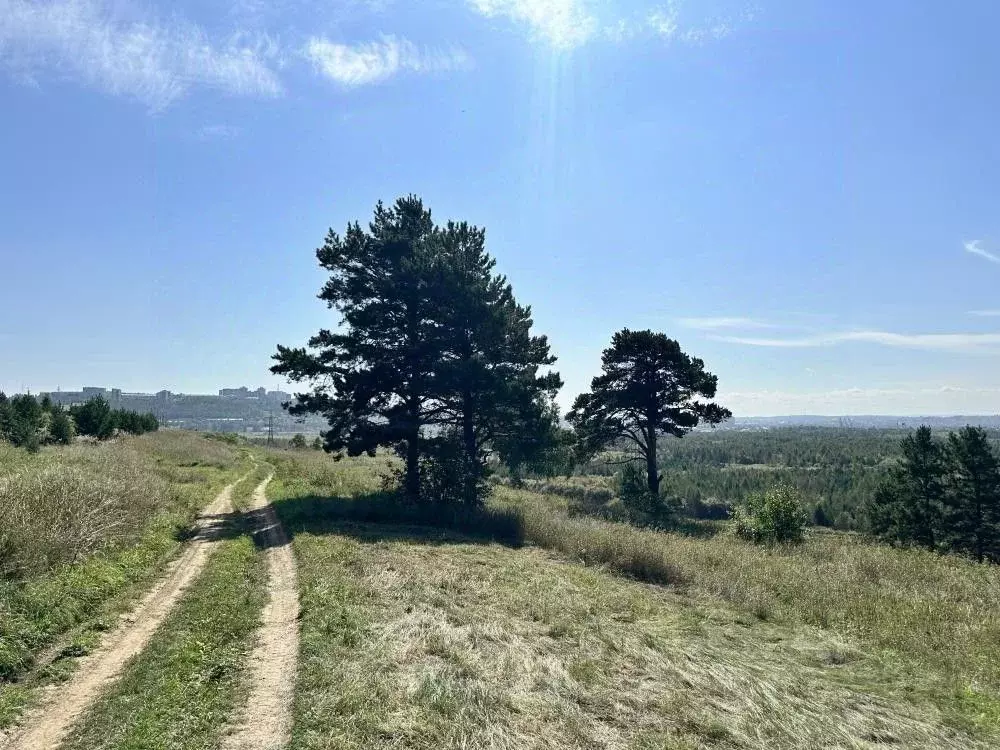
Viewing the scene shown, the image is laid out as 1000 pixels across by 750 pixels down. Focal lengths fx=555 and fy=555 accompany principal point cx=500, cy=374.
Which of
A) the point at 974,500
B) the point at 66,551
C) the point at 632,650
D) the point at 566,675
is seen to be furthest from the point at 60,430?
the point at 974,500

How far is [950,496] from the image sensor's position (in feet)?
134

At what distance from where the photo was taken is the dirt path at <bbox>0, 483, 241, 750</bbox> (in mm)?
5723

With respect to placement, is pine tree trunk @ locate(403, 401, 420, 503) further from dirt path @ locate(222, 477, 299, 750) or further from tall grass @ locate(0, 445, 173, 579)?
dirt path @ locate(222, 477, 299, 750)

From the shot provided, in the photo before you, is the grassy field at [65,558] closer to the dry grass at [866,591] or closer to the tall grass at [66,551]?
the tall grass at [66,551]

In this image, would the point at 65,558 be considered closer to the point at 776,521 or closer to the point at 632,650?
the point at 632,650

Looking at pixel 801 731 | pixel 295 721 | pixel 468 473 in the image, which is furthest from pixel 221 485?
pixel 801 731

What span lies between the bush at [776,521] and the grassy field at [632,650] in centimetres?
1016

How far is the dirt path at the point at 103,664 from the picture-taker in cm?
572

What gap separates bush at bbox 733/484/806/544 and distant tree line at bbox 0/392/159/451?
37.5m

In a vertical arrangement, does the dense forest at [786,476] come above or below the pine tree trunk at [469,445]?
below

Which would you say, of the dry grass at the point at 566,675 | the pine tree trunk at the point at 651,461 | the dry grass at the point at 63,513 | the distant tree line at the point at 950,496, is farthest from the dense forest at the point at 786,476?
the dry grass at the point at 63,513

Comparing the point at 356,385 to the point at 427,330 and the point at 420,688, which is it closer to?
the point at 427,330

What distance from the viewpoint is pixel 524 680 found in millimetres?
6930

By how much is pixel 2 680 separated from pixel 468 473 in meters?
16.7
